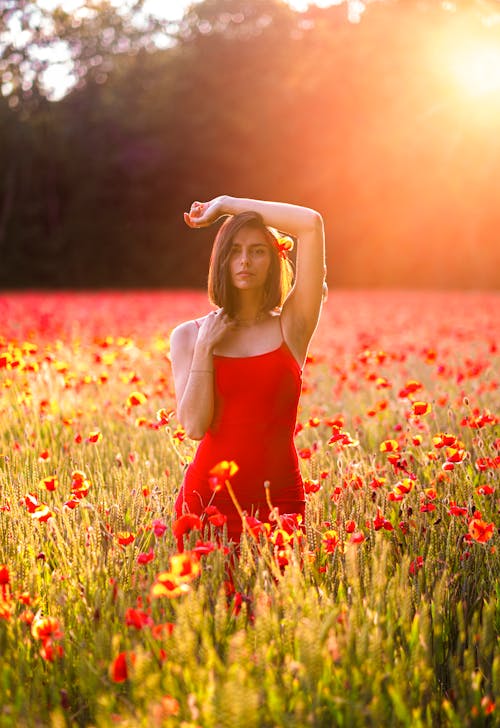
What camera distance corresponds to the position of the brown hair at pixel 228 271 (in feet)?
9.39

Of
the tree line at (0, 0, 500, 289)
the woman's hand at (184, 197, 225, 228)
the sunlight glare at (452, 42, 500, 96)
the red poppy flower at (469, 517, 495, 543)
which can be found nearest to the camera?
the red poppy flower at (469, 517, 495, 543)

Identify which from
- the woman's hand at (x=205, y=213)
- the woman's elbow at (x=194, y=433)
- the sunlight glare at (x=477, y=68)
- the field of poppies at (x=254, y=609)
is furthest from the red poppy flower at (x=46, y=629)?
the sunlight glare at (x=477, y=68)

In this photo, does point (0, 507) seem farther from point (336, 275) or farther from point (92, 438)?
point (336, 275)

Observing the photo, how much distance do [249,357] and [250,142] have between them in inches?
1276

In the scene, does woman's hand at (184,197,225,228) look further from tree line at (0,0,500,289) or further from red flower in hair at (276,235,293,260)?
tree line at (0,0,500,289)

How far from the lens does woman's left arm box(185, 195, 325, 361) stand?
290 cm

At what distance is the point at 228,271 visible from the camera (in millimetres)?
2896

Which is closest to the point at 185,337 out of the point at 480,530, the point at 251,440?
the point at 251,440

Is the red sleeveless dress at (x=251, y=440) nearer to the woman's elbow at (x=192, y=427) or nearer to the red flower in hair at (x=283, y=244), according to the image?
the woman's elbow at (x=192, y=427)

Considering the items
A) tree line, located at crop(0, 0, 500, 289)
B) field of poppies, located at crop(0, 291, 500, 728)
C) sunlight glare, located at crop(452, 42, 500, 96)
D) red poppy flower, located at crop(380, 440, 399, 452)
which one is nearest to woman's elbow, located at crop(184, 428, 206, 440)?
field of poppies, located at crop(0, 291, 500, 728)

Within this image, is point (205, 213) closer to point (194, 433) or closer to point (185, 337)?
point (185, 337)

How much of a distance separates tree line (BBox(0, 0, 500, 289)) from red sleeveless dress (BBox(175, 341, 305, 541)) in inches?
1069

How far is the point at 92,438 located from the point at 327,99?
31190 mm

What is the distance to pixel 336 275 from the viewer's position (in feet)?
109
